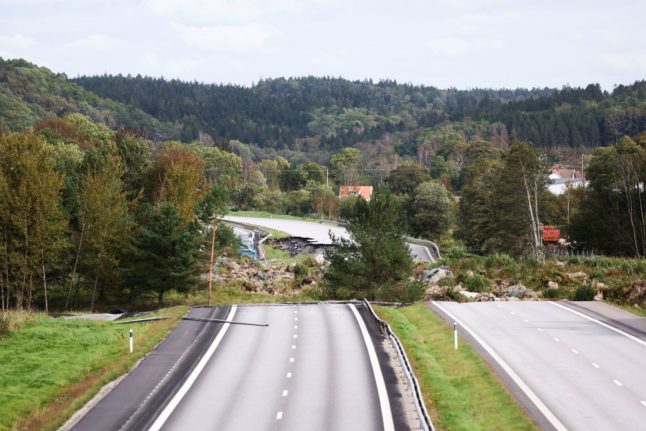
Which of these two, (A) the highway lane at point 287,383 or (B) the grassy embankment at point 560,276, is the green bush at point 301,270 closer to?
(B) the grassy embankment at point 560,276

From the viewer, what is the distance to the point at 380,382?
29016 mm

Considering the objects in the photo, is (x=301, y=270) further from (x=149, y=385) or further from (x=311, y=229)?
(x=311, y=229)

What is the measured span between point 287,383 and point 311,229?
89602 millimetres

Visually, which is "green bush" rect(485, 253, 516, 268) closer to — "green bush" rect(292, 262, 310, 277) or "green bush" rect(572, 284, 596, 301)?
"green bush" rect(572, 284, 596, 301)

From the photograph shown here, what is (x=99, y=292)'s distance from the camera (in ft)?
196

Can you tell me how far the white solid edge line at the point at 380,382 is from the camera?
80.4 feet

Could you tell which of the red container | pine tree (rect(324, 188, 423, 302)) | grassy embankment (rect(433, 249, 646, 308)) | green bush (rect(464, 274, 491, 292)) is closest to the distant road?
the red container

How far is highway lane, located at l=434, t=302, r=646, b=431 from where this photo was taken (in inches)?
1000

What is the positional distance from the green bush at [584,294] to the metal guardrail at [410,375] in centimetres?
1443

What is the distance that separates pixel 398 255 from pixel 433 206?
62.0 meters

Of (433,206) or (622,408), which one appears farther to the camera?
(433,206)

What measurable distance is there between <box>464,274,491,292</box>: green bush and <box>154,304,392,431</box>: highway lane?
679 inches

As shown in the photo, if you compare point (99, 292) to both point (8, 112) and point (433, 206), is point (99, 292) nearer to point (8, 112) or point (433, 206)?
point (433, 206)

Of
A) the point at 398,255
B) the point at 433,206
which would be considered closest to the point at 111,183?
the point at 398,255
